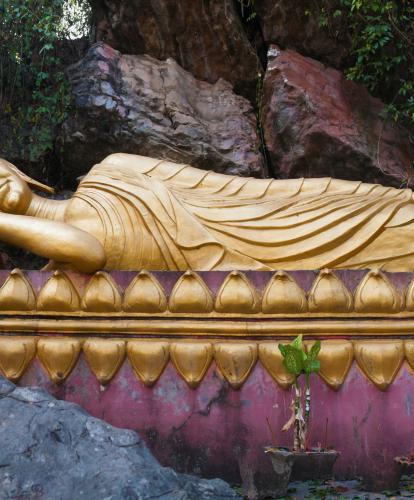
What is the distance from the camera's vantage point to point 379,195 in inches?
154

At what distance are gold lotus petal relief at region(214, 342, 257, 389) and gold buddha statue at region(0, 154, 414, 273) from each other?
0.58 metres

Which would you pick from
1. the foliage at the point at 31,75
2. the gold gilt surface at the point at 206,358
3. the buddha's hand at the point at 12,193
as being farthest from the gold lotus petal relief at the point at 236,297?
the foliage at the point at 31,75

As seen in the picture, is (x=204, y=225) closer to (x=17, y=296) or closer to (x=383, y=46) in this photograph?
(x=17, y=296)

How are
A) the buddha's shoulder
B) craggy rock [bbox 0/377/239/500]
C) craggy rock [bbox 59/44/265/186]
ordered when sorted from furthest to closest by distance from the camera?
1. craggy rock [bbox 59/44/265/186]
2. the buddha's shoulder
3. craggy rock [bbox 0/377/239/500]

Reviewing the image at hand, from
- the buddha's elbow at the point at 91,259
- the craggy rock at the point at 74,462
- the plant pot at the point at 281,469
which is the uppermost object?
the buddha's elbow at the point at 91,259

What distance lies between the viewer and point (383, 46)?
20.9 feet

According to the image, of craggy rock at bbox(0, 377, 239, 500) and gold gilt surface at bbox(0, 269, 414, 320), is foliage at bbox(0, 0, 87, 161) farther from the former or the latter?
craggy rock at bbox(0, 377, 239, 500)

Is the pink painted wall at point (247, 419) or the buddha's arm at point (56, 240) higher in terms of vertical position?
the buddha's arm at point (56, 240)

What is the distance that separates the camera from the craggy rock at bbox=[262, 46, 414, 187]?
6094 millimetres

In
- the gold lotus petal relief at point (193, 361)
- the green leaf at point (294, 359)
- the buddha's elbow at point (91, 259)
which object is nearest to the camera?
the green leaf at point (294, 359)

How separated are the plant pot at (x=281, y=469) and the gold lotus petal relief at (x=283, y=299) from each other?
0.68 meters

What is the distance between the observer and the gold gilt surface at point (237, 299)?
3.22 meters

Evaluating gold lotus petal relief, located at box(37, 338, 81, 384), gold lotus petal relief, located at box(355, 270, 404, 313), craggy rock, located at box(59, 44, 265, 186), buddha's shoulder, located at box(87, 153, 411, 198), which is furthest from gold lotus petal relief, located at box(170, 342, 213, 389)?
craggy rock, located at box(59, 44, 265, 186)

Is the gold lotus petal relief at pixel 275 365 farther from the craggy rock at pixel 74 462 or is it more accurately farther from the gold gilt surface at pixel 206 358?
the craggy rock at pixel 74 462
